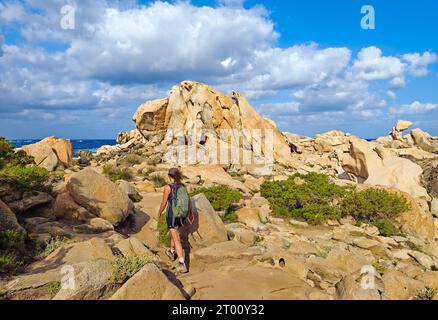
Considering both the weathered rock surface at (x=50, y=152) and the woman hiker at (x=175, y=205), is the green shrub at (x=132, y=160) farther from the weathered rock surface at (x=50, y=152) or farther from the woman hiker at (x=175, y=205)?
the woman hiker at (x=175, y=205)

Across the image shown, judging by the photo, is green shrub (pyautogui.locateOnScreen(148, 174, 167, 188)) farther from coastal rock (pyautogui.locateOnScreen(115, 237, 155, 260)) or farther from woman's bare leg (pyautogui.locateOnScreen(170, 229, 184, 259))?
woman's bare leg (pyautogui.locateOnScreen(170, 229, 184, 259))

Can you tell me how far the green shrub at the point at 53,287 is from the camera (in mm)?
5379

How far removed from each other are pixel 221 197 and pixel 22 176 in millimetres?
7602

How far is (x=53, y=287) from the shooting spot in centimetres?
543

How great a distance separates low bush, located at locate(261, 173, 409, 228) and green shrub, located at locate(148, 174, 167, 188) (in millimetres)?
6796

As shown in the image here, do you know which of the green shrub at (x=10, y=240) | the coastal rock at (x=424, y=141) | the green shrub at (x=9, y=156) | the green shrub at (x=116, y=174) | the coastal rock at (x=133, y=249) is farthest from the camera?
the coastal rock at (x=424, y=141)

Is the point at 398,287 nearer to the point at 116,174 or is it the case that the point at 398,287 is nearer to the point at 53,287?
the point at 53,287

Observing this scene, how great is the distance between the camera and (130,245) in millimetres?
7641

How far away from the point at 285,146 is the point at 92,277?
35.5m

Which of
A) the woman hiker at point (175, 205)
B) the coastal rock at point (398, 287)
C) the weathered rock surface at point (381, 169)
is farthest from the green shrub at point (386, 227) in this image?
the woman hiker at point (175, 205)

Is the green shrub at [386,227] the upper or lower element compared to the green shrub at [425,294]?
lower

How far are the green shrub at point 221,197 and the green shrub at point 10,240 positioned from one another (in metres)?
7.75

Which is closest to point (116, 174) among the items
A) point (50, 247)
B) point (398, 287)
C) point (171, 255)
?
point (50, 247)
